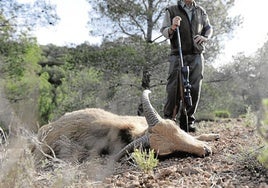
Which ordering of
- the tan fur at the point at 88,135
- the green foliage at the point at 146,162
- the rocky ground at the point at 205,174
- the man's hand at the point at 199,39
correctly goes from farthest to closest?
the man's hand at the point at 199,39, the tan fur at the point at 88,135, the green foliage at the point at 146,162, the rocky ground at the point at 205,174

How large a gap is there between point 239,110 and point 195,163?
66.8 ft

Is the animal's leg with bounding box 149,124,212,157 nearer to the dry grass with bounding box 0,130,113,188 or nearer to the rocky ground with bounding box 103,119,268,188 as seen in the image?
the rocky ground with bounding box 103,119,268,188

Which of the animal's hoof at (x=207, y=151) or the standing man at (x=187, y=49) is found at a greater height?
the standing man at (x=187, y=49)

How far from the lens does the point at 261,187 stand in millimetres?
2814

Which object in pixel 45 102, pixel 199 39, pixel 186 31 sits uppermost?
pixel 186 31

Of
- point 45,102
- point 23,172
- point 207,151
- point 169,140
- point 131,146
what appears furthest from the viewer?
point 45,102

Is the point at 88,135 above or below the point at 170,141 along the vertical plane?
below

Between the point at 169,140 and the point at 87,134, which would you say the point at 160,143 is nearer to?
the point at 169,140

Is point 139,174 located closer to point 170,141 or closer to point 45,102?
point 170,141

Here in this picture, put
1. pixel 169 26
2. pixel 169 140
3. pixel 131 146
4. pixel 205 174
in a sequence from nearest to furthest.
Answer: pixel 205 174 → pixel 169 140 → pixel 131 146 → pixel 169 26

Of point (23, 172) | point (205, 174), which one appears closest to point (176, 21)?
point (205, 174)

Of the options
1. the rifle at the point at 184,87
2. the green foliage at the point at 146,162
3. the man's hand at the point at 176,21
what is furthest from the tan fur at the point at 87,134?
the man's hand at the point at 176,21

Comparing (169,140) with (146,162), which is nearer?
(146,162)

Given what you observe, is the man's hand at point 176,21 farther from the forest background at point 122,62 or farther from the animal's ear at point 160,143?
the forest background at point 122,62
